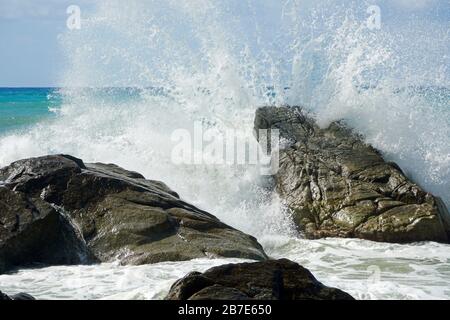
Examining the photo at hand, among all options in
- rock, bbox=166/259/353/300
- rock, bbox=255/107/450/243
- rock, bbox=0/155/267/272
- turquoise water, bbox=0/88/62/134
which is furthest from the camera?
turquoise water, bbox=0/88/62/134

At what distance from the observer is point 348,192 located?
1087 cm

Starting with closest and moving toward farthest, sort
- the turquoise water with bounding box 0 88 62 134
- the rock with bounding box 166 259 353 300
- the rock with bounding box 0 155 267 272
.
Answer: the rock with bounding box 166 259 353 300
the rock with bounding box 0 155 267 272
the turquoise water with bounding box 0 88 62 134

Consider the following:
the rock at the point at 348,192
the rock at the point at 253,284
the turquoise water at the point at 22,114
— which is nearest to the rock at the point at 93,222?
the rock at the point at 348,192

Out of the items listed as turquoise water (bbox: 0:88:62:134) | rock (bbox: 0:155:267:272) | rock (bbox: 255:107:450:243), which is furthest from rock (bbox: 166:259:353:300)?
turquoise water (bbox: 0:88:62:134)

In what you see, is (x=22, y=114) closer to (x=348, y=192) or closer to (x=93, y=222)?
(x=348, y=192)

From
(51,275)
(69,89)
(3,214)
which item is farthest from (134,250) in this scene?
(69,89)

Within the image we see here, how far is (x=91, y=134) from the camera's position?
774 inches

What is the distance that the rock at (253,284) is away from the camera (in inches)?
196

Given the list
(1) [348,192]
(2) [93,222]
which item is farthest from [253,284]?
(1) [348,192]

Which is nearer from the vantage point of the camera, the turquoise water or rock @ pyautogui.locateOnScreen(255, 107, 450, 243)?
rock @ pyautogui.locateOnScreen(255, 107, 450, 243)

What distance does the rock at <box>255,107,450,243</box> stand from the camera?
10.2m

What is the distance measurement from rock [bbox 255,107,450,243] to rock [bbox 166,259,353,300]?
5046 millimetres

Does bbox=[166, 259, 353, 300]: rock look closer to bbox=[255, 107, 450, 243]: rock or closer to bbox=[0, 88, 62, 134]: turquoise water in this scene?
bbox=[255, 107, 450, 243]: rock

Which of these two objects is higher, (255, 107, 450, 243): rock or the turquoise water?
the turquoise water
